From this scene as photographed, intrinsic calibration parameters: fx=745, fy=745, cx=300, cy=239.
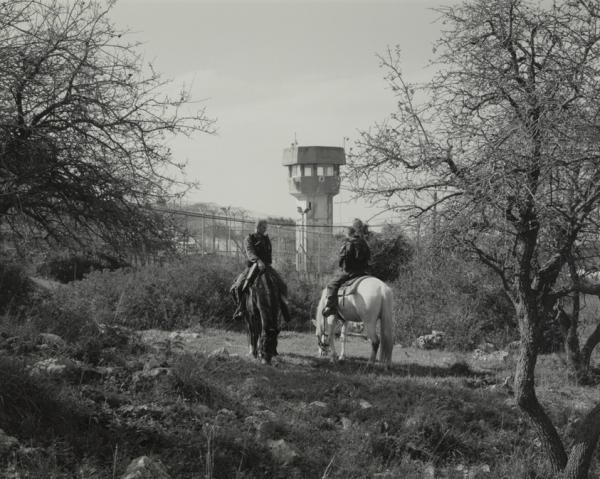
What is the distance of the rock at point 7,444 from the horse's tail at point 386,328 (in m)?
7.60

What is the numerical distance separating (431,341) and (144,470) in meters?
11.8

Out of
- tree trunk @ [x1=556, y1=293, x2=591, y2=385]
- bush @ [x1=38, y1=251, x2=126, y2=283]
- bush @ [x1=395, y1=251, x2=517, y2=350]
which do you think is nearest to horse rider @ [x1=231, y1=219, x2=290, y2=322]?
bush @ [x1=395, y1=251, x2=517, y2=350]

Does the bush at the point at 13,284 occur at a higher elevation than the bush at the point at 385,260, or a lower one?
lower

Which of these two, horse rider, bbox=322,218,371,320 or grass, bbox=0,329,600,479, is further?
horse rider, bbox=322,218,371,320

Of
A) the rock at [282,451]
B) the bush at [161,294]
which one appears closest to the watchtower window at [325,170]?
the bush at [161,294]

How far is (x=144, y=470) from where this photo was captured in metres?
6.39

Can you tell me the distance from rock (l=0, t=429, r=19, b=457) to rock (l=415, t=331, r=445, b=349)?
1186cm

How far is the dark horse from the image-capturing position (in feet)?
41.2

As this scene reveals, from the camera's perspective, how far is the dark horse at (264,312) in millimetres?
12562

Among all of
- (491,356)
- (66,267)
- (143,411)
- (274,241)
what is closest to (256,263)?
(143,411)

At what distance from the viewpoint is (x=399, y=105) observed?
335 inches

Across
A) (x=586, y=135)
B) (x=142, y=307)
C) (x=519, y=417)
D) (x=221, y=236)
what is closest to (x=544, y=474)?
(x=519, y=417)

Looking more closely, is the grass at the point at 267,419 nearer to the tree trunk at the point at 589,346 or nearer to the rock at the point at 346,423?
the rock at the point at 346,423

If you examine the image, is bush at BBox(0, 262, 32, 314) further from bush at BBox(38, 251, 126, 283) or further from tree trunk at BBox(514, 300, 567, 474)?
tree trunk at BBox(514, 300, 567, 474)
